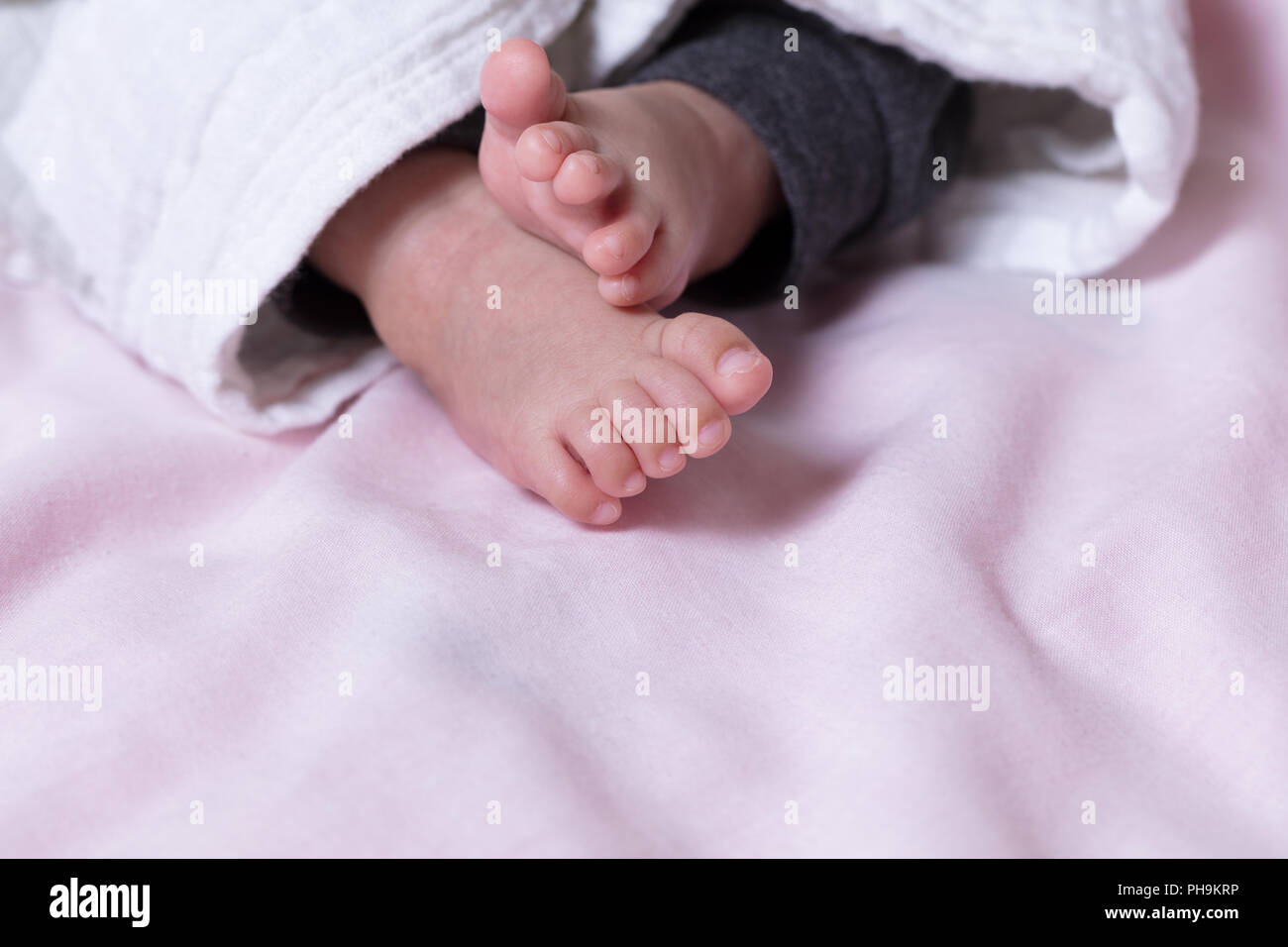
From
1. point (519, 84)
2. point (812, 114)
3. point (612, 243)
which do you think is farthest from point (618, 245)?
point (812, 114)

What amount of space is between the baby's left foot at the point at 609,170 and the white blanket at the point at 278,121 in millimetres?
98

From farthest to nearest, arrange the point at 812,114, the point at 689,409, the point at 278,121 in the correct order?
the point at 812,114 → the point at 278,121 → the point at 689,409

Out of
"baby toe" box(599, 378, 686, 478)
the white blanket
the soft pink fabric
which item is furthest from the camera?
the white blanket

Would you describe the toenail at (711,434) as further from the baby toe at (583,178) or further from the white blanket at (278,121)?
the white blanket at (278,121)

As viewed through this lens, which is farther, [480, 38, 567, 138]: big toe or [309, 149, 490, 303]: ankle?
[309, 149, 490, 303]: ankle

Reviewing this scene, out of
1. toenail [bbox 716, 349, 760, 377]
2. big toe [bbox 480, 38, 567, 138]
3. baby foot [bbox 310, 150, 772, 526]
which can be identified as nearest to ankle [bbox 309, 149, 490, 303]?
baby foot [bbox 310, 150, 772, 526]

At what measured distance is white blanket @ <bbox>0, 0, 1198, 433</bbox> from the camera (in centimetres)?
75

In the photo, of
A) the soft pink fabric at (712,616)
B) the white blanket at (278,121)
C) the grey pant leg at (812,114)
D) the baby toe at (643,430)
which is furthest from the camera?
the grey pant leg at (812,114)

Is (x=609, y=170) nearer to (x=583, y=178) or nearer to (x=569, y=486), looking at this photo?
(x=583, y=178)

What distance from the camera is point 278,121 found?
755 millimetres

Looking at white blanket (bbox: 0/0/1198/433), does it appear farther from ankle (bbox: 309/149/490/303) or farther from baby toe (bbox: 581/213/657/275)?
baby toe (bbox: 581/213/657/275)

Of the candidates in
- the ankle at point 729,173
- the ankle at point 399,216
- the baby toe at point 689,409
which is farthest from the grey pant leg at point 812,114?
the baby toe at point 689,409

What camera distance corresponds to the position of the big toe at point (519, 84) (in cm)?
64

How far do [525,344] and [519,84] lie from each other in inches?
5.9
